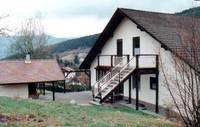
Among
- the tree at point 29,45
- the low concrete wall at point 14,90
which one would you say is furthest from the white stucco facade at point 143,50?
the tree at point 29,45

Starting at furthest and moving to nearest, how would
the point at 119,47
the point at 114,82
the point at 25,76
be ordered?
the point at 25,76
the point at 119,47
the point at 114,82

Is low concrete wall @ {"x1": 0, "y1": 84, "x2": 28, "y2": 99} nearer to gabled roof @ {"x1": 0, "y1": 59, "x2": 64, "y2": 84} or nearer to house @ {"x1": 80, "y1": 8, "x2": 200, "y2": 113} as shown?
gabled roof @ {"x1": 0, "y1": 59, "x2": 64, "y2": 84}

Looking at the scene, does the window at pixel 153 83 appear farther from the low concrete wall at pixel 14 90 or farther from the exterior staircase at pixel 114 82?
the low concrete wall at pixel 14 90

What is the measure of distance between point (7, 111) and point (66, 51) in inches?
3352

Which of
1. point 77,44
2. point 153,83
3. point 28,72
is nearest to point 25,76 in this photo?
point 28,72

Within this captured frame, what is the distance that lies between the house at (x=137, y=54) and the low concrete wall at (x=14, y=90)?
6.27 meters

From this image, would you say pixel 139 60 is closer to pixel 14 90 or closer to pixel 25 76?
pixel 25 76

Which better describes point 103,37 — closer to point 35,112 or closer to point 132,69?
point 132,69

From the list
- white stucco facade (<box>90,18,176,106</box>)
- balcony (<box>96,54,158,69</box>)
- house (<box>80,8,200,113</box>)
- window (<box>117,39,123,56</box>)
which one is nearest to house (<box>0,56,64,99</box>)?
house (<box>80,8,200,113</box>)

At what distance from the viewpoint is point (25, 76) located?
93.2 ft

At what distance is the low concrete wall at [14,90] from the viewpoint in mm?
27641

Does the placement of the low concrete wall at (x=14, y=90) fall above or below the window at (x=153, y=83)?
below

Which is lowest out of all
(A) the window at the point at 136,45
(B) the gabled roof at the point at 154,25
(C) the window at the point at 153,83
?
(C) the window at the point at 153,83

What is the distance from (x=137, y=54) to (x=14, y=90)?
11.0 meters
